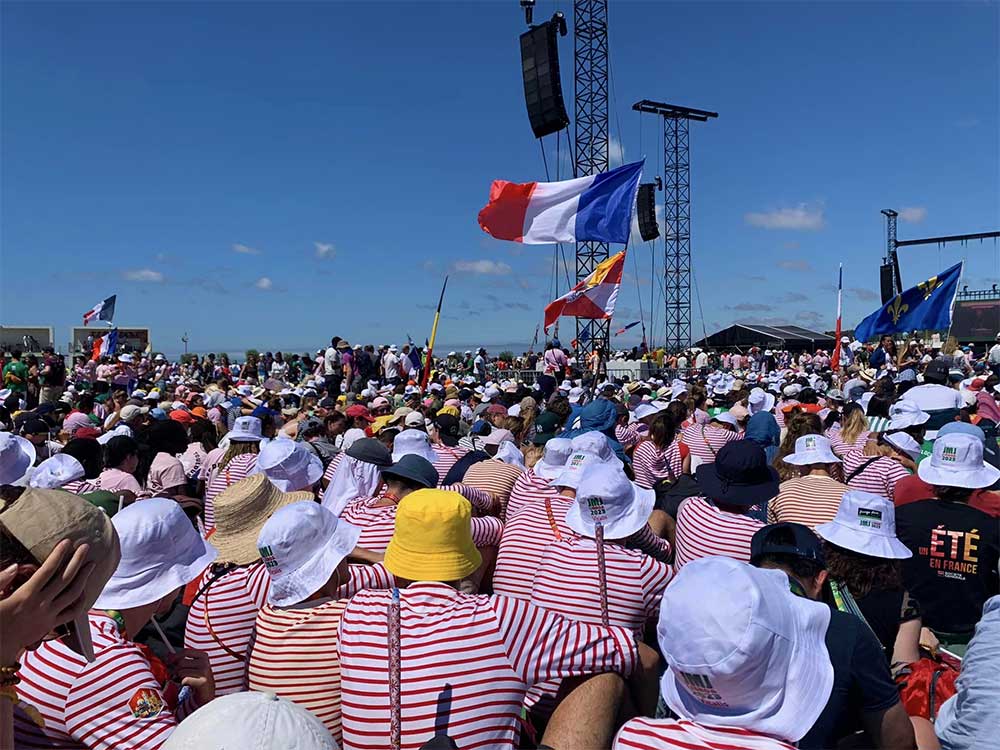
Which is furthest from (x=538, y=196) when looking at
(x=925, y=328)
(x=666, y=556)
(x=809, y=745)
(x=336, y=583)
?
(x=809, y=745)

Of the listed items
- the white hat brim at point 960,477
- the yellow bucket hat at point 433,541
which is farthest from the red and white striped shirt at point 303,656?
the white hat brim at point 960,477

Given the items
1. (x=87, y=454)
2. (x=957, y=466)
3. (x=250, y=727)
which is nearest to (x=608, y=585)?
(x=250, y=727)

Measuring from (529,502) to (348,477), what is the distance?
64.4 inches

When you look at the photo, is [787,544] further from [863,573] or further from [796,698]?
[796,698]

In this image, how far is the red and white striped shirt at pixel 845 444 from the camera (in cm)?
684

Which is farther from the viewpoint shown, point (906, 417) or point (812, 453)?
point (906, 417)

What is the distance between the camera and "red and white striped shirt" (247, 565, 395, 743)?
263cm

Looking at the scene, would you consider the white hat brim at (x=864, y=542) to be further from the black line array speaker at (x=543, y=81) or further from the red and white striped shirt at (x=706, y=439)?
the black line array speaker at (x=543, y=81)

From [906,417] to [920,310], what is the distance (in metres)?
7.88

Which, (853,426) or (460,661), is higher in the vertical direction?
(853,426)

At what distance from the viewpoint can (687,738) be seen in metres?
1.81

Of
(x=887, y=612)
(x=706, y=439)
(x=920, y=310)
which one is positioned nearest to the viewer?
(x=887, y=612)

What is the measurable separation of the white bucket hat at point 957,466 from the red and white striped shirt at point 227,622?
380 cm

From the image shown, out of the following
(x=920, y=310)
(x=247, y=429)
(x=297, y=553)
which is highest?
(x=920, y=310)
